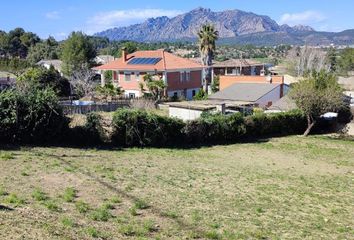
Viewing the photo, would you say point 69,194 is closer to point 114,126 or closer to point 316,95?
point 114,126

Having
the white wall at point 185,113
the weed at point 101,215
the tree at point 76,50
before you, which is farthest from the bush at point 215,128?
the tree at point 76,50

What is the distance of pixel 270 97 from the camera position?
142ft

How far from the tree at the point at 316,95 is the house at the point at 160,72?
21.0 m

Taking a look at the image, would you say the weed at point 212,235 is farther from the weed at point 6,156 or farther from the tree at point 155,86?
the tree at point 155,86

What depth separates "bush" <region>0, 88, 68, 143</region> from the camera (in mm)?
21938

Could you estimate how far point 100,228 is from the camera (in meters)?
9.45

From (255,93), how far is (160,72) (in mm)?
12534

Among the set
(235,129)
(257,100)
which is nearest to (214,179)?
(235,129)

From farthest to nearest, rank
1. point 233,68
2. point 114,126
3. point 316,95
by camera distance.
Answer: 1. point 233,68
2. point 316,95
3. point 114,126

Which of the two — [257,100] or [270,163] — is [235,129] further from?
[257,100]

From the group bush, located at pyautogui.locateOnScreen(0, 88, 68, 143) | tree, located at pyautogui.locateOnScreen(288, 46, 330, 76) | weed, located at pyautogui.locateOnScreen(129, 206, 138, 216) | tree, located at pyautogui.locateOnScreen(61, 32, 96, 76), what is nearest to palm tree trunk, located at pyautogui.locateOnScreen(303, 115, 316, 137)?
bush, located at pyautogui.locateOnScreen(0, 88, 68, 143)

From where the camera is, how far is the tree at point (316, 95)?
30.5 meters

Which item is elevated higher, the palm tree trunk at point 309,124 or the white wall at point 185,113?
the white wall at point 185,113

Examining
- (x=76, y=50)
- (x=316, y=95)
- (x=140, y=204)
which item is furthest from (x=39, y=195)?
(x=76, y=50)
